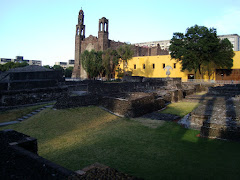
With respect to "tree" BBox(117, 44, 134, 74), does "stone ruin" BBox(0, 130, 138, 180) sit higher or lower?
lower

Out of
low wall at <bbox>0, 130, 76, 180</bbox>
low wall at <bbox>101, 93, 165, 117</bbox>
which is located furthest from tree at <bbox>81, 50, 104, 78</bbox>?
low wall at <bbox>0, 130, 76, 180</bbox>

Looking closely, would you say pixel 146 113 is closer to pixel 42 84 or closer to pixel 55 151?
pixel 55 151

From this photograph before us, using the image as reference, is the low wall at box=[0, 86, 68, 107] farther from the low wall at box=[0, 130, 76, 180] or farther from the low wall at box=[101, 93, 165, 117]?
the low wall at box=[0, 130, 76, 180]

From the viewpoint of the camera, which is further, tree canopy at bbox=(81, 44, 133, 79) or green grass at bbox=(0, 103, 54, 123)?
tree canopy at bbox=(81, 44, 133, 79)

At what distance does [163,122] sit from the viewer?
847 centimetres

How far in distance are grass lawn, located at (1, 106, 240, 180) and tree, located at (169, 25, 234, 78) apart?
77.3 feet

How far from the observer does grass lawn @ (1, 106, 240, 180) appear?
434cm

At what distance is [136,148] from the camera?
579cm

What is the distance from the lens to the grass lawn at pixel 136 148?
434cm

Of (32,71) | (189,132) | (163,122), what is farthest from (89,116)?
(32,71)

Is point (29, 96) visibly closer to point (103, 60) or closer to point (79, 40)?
point (103, 60)

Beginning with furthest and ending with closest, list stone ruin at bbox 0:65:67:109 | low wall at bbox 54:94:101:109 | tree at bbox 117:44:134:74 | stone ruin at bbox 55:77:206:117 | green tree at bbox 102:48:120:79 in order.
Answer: green tree at bbox 102:48:120:79
tree at bbox 117:44:134:74
stone ruin at bbox 0:65:67:109
low wall at bbox 54:94:101:109
stone ruin at bbox 55:77:206:117

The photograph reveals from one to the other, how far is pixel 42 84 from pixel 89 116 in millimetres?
6968

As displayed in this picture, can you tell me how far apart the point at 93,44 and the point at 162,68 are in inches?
769
